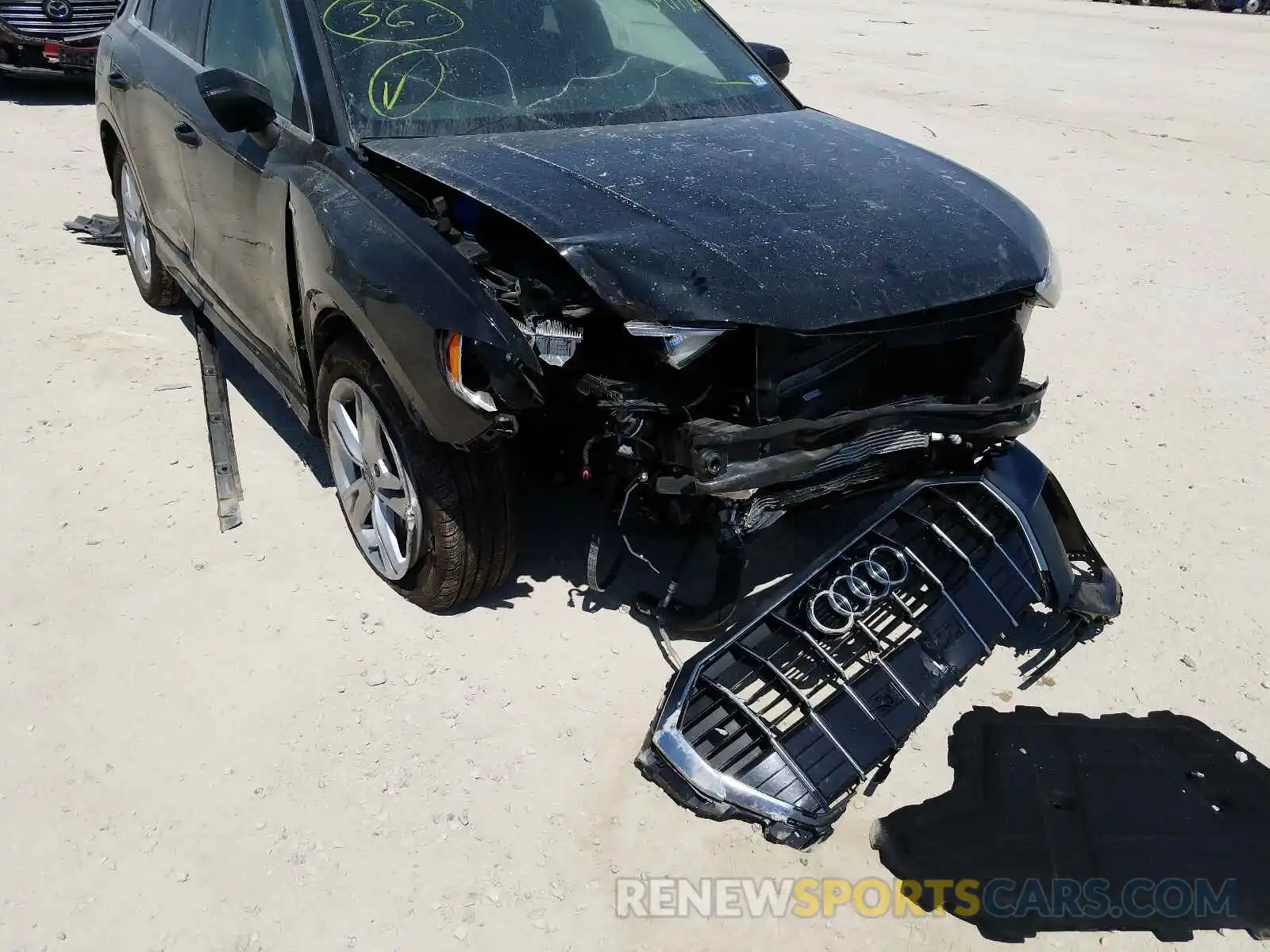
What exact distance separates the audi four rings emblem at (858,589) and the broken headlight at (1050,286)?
2.75ft

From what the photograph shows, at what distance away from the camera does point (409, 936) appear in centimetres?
238

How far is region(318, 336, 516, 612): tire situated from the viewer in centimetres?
301

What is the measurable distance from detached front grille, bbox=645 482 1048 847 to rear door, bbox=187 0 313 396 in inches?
71.7

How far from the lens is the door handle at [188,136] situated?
385 cm

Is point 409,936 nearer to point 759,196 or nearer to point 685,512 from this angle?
point 685,512

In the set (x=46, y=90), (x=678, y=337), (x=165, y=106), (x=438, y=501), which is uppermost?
(x=678, y=337)

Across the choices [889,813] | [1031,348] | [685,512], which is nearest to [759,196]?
[685,512]

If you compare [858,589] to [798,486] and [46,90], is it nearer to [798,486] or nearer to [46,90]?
[798,486]

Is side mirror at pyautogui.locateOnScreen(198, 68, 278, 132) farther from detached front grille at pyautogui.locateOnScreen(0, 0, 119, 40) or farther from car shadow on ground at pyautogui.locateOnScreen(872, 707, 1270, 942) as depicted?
detached front grille at pyautogui.locateOnScreen(0, 0, 119, 40)

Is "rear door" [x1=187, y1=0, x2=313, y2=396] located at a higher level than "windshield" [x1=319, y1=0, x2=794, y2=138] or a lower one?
lower

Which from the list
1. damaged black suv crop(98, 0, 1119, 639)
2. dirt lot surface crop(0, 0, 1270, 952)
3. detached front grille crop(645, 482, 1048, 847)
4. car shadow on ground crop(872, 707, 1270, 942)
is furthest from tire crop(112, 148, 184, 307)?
car shadow on ground crop(872, 707, 1270, 942)

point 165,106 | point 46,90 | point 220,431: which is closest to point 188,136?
point 165,106

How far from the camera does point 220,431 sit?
428 centimetres

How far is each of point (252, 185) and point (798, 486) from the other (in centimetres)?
206
